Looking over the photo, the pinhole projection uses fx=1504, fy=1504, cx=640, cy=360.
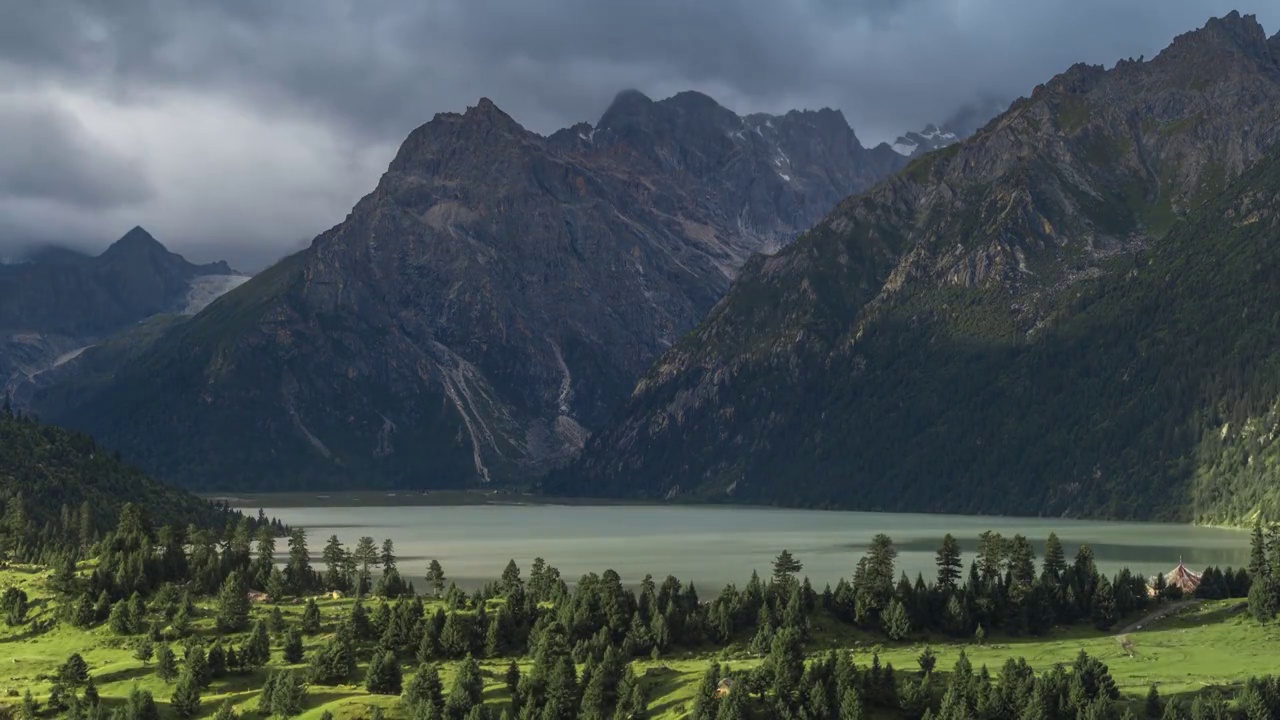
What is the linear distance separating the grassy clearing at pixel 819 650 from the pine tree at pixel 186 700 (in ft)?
4.39

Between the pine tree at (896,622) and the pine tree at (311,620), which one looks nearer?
the pine tree at (896,622)

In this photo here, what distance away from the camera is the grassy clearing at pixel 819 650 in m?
132

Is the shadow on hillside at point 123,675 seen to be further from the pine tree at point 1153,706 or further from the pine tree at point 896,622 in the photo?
the pine tree at point 1153,706

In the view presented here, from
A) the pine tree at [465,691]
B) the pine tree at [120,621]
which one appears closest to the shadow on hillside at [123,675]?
the pine tree at [120,621]

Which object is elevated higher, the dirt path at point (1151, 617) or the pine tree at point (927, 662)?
the dirt path at point (1151, 617)

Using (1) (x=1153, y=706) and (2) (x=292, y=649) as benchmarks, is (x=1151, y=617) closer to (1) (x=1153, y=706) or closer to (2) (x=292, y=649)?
(1) (x=1153, y=706)

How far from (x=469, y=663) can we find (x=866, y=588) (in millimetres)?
45968

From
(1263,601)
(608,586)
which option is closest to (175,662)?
(608,586)

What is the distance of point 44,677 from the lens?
5842 inches

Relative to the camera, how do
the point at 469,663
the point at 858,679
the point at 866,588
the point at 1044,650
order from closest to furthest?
the point at 858,679, the point at 469,663, the point at 1044,650, the point at 866,588

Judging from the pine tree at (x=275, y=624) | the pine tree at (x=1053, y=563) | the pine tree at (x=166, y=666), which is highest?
the pine tree at (x=1053, y=563)

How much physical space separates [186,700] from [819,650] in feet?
196

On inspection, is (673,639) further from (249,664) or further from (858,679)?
(249,664)

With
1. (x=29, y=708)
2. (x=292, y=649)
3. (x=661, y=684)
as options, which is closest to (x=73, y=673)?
(x=29, y=708)
